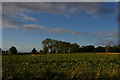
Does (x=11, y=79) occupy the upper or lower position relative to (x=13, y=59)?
lower

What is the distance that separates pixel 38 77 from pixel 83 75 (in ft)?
6.65

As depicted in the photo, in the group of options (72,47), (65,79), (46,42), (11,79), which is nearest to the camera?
(65,79)

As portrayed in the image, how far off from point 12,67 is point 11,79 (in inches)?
70.7

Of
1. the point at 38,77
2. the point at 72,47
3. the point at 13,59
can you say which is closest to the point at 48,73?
the point at 38,77

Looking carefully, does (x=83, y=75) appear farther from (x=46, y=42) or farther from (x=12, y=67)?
(x=46, y=42)

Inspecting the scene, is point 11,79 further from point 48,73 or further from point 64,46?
point 64,46

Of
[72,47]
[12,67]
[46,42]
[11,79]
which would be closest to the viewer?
[11,79]

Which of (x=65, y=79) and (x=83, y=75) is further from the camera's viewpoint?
(x=83, y=75)

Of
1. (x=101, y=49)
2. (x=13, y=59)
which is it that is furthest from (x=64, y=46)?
(x=13, y=59)

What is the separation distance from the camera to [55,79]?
206 inches

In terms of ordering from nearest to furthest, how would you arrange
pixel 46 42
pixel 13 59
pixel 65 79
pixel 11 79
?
pixel 65 79 < pixel 11 79 < pixel 13 59 < pixel 46 42

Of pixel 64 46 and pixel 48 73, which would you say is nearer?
pixel 48 73

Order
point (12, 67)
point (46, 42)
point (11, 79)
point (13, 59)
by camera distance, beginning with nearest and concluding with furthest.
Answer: point (11, 79)
point (12, 67)
point (13, 59)
point (46, 42)

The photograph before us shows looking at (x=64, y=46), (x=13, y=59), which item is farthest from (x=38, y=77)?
(x=64, y=46)
